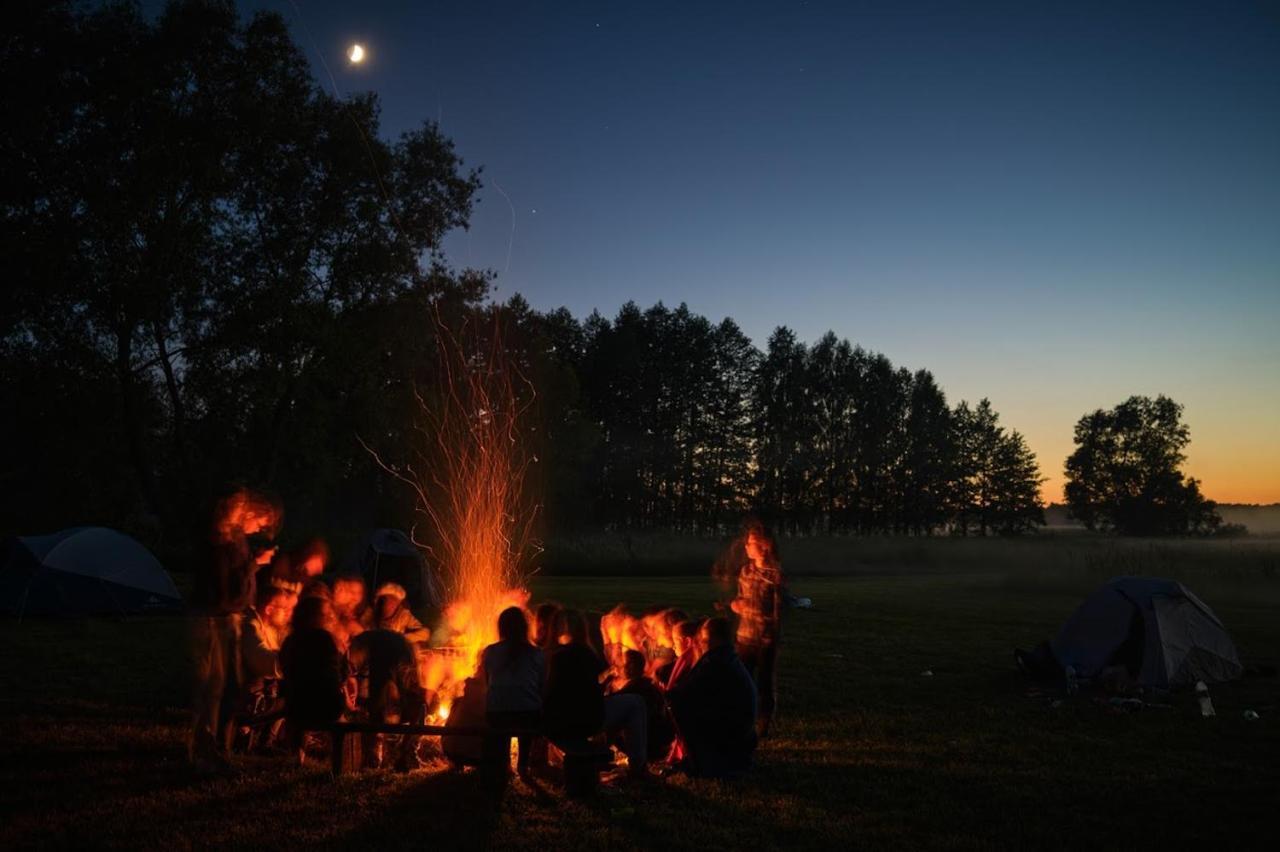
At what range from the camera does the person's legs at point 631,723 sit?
26.4 feet

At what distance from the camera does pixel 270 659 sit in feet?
27.8

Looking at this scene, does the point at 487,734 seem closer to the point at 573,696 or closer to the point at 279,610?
the point at 573,696

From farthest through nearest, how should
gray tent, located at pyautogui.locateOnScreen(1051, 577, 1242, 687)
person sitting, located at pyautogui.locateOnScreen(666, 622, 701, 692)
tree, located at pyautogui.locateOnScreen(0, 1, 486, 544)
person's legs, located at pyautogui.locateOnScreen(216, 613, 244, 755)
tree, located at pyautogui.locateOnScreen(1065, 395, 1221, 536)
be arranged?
tree, located at pyautogui.locateOnScreen(1065, 395, 1221, 536) < tree, located at pyautogui.locateOnScreen(0, 1, 486, 544) < gray tent, located at pyautogui.locateOnScreen(1051, 577, 1242, 687) < person sitting, located at pyautogui.locateOnScreen(666, 622, 701, 692) < person's legs, located at pyautogui.locateOnScreen(216, 613, 244, 755)

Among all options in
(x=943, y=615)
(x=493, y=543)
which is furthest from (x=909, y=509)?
(x=493, y=543)

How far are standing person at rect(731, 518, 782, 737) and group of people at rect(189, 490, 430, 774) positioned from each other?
3437mm

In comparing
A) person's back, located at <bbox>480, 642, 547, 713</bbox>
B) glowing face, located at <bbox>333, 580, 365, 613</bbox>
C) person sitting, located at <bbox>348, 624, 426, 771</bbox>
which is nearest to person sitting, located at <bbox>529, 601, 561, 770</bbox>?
person's back, located at <bbox>480, 642, 547, 713</bbox>

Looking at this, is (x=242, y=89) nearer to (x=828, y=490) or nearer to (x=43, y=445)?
(x=43, y=445)

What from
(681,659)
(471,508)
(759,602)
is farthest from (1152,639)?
(471,508)

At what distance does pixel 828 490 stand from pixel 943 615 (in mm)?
51518

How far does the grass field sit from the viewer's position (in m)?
6.51

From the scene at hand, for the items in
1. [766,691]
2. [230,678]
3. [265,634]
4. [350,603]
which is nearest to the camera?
[230,678]

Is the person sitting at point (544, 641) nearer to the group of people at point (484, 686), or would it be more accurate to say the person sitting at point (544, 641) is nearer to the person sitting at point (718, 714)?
the group of people at point (484, 686)

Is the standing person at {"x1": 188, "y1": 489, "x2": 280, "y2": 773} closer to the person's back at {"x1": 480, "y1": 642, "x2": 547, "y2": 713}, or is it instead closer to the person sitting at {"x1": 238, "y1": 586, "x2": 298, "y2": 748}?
the person sitting at {"x1": 238, "y1": 586, "x2": 298, "y2": 748}

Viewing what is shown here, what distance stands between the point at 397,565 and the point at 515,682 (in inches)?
643
